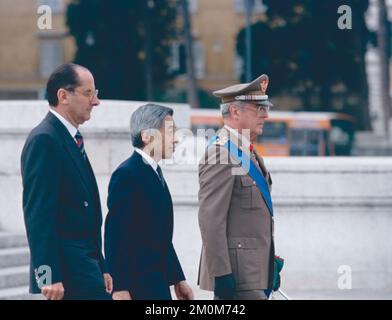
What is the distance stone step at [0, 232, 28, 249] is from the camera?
33.7 ft

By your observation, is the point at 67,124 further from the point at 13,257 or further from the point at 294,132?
the point at 294,132

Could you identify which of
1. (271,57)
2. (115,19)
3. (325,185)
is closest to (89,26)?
(115,19)

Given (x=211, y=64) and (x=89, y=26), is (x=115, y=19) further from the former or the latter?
(x=211, y=64)

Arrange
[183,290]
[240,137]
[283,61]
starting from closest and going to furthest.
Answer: [183,290], [240,137], [283,61]

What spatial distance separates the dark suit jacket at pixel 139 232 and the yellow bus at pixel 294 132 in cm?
3186

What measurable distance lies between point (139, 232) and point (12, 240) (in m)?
5.04

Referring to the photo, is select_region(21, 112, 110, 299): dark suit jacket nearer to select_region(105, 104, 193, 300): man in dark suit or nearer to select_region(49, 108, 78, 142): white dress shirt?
select_region(49, 108, 78, 142): white dress shirt

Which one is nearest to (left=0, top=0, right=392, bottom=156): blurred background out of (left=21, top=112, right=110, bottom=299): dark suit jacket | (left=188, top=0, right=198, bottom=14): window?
(left=188, top=0, right=198, bottom=14): window

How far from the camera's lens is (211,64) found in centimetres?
5831

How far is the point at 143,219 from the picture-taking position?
5.57 m

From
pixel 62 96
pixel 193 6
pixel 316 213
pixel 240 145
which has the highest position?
pixel 193 6

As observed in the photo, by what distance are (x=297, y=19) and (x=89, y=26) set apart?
29.1ft

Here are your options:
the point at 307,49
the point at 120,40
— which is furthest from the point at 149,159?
the point at 120,40

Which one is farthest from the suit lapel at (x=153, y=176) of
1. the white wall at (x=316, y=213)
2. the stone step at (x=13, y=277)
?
the white wall at (x=316, y=213)
